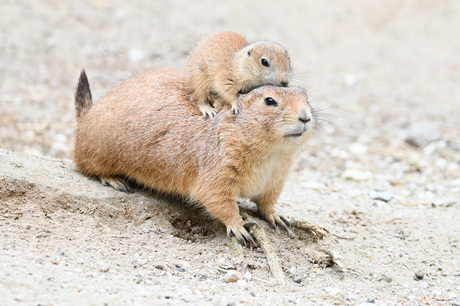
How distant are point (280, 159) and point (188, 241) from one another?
3.56ft

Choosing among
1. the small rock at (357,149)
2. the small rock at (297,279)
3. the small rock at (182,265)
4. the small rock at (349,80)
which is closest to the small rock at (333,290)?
the small rock at (297,279)

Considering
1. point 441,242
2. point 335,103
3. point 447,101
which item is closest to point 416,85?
point 447,101

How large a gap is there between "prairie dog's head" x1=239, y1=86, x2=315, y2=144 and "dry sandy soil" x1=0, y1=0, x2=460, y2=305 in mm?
700

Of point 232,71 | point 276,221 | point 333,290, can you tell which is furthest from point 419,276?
point 232,71

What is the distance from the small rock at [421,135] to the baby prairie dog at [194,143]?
→ 518cm

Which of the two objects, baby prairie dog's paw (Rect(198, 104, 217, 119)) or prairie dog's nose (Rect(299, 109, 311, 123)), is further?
baby prairie dog's paw (Rect(198, 104, 217, 119))

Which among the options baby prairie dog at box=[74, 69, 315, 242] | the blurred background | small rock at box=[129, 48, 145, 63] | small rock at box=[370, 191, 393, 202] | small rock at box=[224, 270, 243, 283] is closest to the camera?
small rock at box=[224, 270, 243, 283]

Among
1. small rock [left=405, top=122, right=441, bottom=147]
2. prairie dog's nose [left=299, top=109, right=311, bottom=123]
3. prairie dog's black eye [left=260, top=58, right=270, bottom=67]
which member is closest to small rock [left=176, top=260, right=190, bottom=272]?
prairie dog's nose [left=299, top=109, right=311, bottom=123]

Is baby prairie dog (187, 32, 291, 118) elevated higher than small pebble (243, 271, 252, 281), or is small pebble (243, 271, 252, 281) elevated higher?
baby prairie dog (187, 32, 291, 118)

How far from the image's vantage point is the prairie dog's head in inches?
187

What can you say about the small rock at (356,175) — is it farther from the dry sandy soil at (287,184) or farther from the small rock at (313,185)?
the small rock at (313,185)

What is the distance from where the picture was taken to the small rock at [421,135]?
997 centimetres

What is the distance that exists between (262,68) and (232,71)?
285 millimetres

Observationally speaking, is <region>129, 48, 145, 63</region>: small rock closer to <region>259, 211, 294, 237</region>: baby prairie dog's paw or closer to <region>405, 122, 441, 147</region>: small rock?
<region>405, 122, 441, 147</region>: small rock
